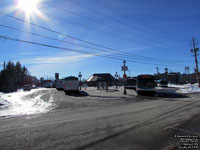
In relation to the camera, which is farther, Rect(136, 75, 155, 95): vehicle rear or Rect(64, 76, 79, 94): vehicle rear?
Rect(64, 76, 79, 94): vehicle rear

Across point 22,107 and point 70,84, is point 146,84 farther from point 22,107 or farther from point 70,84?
point 22,107

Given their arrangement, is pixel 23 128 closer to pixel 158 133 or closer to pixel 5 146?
pixel 5 146

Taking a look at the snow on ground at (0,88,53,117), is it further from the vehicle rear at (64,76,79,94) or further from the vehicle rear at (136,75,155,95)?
the vehicle rear at (136,75,155,95)

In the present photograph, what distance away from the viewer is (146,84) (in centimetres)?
2256

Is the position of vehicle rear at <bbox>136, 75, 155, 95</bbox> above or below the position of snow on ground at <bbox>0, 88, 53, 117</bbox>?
above

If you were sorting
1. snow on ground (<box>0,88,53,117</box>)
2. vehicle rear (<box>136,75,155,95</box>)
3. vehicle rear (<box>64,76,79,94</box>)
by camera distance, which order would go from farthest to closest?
vehicle rear (<box>64,76,79,94</box>)
vehicle rear (<box>136,75,155,95</box>)
snow on ground (<box>0,88,53,117</box>)

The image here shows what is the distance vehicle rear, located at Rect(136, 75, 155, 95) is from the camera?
22.4 metres

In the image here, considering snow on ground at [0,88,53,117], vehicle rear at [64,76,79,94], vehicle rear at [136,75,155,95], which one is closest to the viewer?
snow on ground at [0,88,53,117]

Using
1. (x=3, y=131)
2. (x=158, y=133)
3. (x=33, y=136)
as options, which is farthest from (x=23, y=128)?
(x=158, y=133)

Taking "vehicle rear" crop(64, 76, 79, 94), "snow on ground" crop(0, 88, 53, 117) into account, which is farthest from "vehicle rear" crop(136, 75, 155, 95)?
"snow on ground" crop(0, 88, 53, 117)

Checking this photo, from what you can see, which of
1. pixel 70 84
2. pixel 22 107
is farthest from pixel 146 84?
pixel 22 107

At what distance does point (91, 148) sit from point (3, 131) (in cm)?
392

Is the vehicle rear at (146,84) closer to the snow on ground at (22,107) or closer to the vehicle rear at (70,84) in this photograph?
the vehicle rear at (70,84)

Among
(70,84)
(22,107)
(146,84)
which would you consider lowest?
(22,107)
